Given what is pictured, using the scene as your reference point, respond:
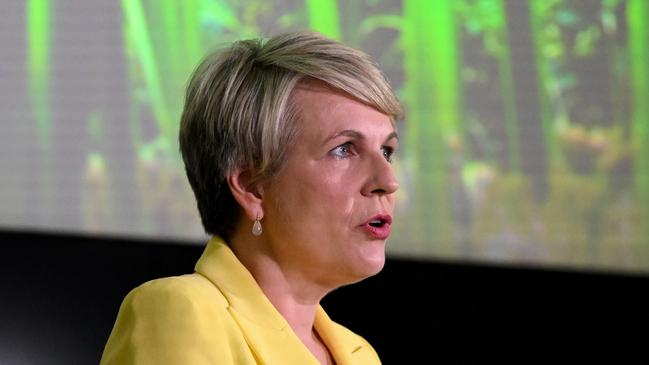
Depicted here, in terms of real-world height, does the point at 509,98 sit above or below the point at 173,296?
below

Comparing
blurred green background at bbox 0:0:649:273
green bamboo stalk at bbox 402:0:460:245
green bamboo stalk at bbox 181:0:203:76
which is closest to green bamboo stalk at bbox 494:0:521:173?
blurred green background at bbox 0:0:649:273

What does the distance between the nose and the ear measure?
0.16 metres

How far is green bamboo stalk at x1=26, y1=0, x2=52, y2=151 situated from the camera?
11.9 ft

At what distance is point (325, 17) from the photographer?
3555 millimetres

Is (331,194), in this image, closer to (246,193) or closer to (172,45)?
(246,193)

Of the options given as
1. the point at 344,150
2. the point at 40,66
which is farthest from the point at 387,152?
the point at 40,66

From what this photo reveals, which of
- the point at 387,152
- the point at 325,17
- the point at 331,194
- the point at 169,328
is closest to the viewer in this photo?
the point at 169,328

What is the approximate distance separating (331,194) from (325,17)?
1986 millimetres

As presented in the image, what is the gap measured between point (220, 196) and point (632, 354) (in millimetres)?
2325

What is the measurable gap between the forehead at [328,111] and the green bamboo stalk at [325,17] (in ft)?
6.18

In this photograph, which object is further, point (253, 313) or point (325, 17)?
point (325, 17)

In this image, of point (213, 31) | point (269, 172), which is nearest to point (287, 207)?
point (269, 172)

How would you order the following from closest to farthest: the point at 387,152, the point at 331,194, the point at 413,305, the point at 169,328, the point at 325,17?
the point at 169,328 → the point at 331,194 → the point at 387,152 → the point at 325,17 → the point at 413,305

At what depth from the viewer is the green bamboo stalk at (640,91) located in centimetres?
353
